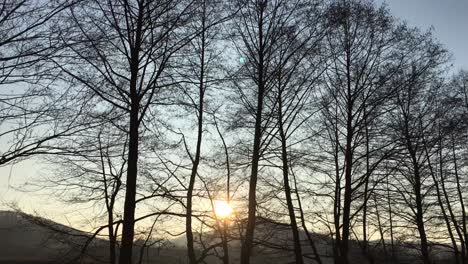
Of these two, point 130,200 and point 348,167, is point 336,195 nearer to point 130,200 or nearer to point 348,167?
point 348,167

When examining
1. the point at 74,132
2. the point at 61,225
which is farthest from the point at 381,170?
the point at 74,132

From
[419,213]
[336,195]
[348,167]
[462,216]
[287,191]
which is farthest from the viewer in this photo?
[462,216]

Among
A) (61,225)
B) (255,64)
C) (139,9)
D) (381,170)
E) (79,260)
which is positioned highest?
(255,64)

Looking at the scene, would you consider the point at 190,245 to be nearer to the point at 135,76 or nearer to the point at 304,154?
the point at 304,154

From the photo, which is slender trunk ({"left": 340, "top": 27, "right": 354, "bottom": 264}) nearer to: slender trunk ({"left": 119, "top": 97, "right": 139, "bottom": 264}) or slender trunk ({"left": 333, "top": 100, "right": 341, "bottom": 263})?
slender trunk ({"left": 333, "top": 100, "right": 341, "bottom": 263})

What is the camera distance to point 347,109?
17.1m

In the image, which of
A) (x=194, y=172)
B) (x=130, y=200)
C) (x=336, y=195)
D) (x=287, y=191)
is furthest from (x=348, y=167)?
(x=130, y=200)

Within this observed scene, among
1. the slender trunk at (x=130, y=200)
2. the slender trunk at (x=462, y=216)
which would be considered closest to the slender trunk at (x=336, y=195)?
the slender trunk at (x=462, y=216)

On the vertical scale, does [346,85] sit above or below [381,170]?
above

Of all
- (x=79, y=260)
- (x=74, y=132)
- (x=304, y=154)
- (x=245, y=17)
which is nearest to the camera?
(x=74, y=132)

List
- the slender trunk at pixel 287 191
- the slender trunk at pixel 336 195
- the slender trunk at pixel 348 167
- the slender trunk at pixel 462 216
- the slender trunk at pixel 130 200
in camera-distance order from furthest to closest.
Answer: the slender trunk at pixel 462 216, the slender trunk at pixel 336 195, the slender trunk at pixel 287 191, the slender trunk at pixel 348 167, the slender trunk at pixel 130 200

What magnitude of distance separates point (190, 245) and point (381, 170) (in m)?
7.52

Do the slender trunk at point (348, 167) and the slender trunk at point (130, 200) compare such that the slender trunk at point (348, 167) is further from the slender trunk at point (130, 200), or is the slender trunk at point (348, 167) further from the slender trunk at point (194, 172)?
the slender trunk at point (130, 200)

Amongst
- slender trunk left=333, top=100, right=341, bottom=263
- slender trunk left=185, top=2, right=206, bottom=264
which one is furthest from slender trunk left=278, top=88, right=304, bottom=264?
slender trunk left=185, top=2, right=206, bottom=264
